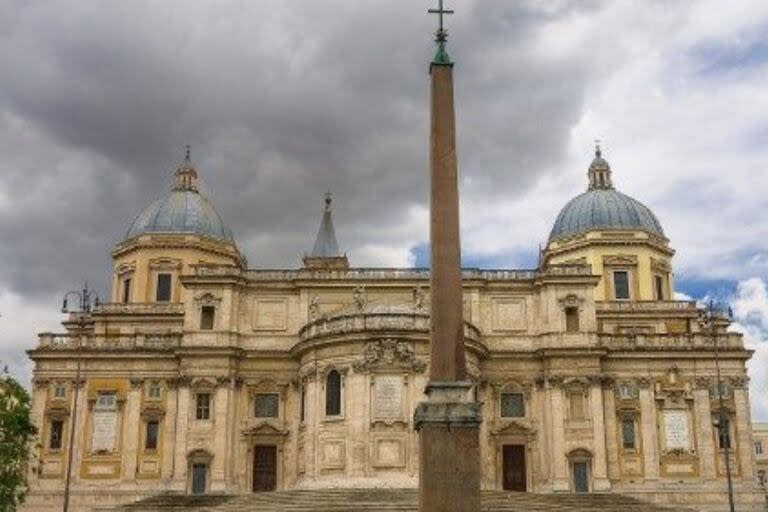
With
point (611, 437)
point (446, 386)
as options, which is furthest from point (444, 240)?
point (611, 437)

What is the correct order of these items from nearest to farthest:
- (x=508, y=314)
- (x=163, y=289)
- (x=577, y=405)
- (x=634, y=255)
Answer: (x=577, y=405) → (x=508, y=314) → (x=163, y=289) → (x=634, y=255)

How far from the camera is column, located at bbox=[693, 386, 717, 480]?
51.5m

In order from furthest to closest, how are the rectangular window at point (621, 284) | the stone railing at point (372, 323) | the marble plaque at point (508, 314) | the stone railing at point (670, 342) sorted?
the rectangular window at point (621, 284) < the marble plaque at point (508, 314) < the stone railing at point (670, 342) < the stone railing at point (372, 323)

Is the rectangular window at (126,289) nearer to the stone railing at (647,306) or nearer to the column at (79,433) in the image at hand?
the column at (79,433)

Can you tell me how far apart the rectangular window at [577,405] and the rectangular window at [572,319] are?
137 inches

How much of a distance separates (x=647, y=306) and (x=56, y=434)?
3428 cm

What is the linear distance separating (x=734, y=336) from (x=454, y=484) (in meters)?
38.1

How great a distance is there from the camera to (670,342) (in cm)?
5338

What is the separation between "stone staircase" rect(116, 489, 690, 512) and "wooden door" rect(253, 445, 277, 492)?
7.36ft

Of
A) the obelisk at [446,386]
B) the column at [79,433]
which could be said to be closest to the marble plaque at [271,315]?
the column at [79,433]

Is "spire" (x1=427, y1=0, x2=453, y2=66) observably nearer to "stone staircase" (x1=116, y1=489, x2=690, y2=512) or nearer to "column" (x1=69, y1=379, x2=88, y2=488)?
"stone staircase" (x1=116, y1=489, x2=690, y2=512)

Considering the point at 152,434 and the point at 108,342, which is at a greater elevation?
the point at 108,342

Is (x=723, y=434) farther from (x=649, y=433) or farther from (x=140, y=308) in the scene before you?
(x=140, y=308)

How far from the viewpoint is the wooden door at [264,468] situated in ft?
168
